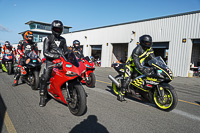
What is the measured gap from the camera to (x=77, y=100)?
137 inches

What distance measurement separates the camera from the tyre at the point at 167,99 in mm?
3723

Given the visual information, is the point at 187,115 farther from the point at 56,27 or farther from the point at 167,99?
the point at 56,27

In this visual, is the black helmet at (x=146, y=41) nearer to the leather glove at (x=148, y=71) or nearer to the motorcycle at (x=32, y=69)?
the leather glove at (x=148, y=71)

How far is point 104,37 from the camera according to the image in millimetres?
22156

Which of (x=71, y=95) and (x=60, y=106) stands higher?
(x=71, y=95)

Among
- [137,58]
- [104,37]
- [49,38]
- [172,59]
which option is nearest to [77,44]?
[49,38]

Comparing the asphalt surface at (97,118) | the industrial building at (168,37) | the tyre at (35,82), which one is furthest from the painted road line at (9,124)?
the industrial building at (168,37)

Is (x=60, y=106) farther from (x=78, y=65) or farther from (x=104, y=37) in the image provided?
(x=104, y=37)

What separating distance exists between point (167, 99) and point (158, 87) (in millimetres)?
377

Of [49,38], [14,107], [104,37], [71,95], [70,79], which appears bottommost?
[14,107]

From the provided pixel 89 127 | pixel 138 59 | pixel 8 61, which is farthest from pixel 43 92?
pixel 8 61

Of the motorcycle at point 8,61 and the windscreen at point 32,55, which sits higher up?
the windscreen at point 32,55

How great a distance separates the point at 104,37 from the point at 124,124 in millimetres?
19754

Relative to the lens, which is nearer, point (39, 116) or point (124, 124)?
point (124, 124)
